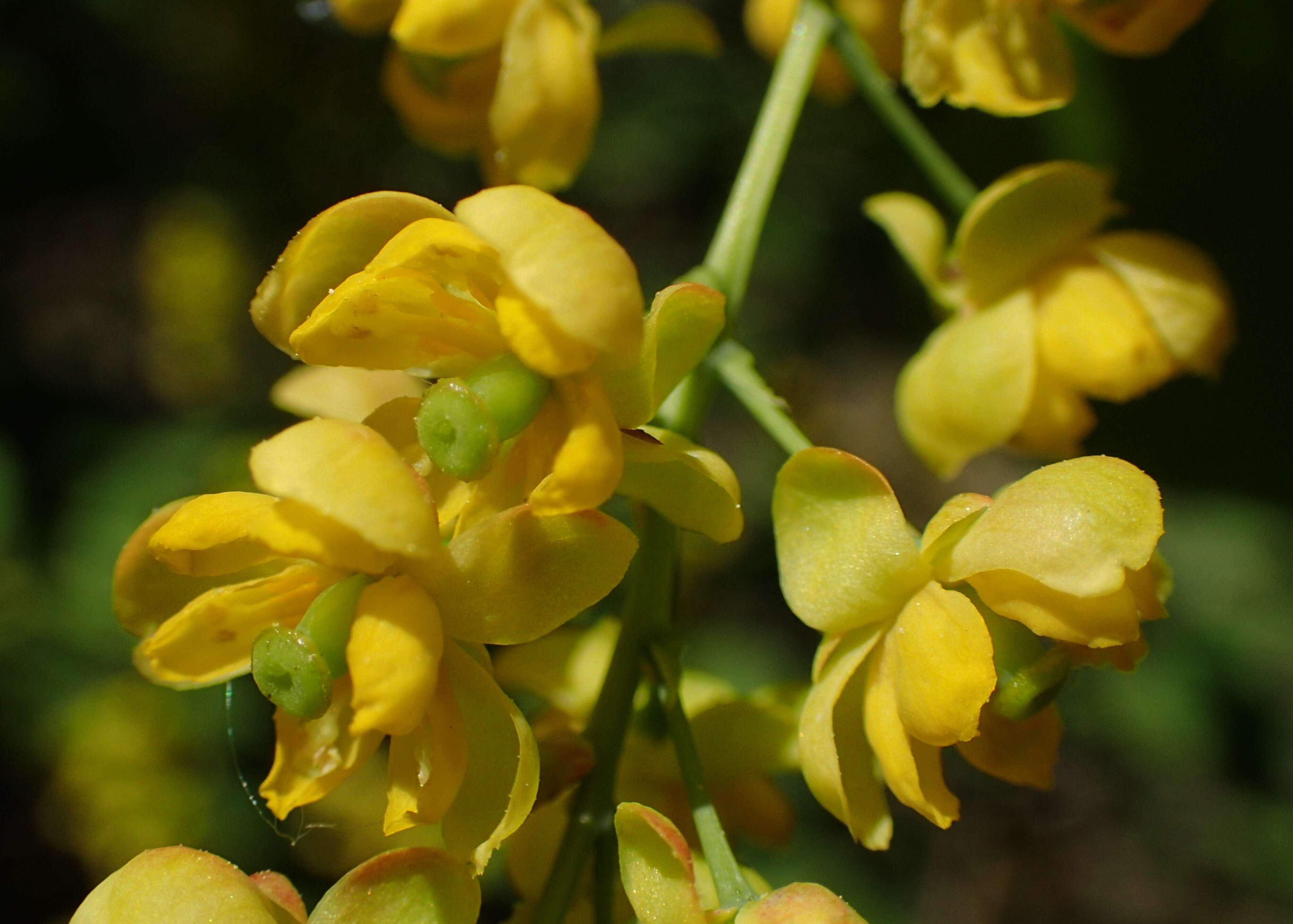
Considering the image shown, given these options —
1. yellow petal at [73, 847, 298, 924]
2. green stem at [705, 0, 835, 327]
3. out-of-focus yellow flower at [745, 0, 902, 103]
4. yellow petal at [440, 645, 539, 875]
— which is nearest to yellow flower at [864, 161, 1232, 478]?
green stem at [705, 0, 835, 327]

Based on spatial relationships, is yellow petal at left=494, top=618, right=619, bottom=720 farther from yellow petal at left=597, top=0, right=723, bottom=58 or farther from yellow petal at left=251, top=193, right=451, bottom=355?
yellow petal at left=597, top=0, right=723, bottom=58

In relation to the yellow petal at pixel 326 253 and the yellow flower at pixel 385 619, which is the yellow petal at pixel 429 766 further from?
the yellow petal at pixel 326 253

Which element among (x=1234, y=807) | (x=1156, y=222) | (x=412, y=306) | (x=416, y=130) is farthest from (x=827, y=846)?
(x=412, y=306)

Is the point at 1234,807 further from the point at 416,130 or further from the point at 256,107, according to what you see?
the point at 256,107

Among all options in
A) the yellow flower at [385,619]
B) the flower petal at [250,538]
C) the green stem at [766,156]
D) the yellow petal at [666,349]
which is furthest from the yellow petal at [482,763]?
the green stem at [766,156]

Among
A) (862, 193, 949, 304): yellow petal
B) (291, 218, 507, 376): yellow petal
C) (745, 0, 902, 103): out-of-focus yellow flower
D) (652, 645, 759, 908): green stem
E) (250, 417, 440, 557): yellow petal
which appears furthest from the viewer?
(745, 0, 902, 103): out-of-focus yellow flower

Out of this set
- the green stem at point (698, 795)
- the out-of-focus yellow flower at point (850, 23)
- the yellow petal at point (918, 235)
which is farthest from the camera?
the out-of-focus yellow flower at point (850, 23)
